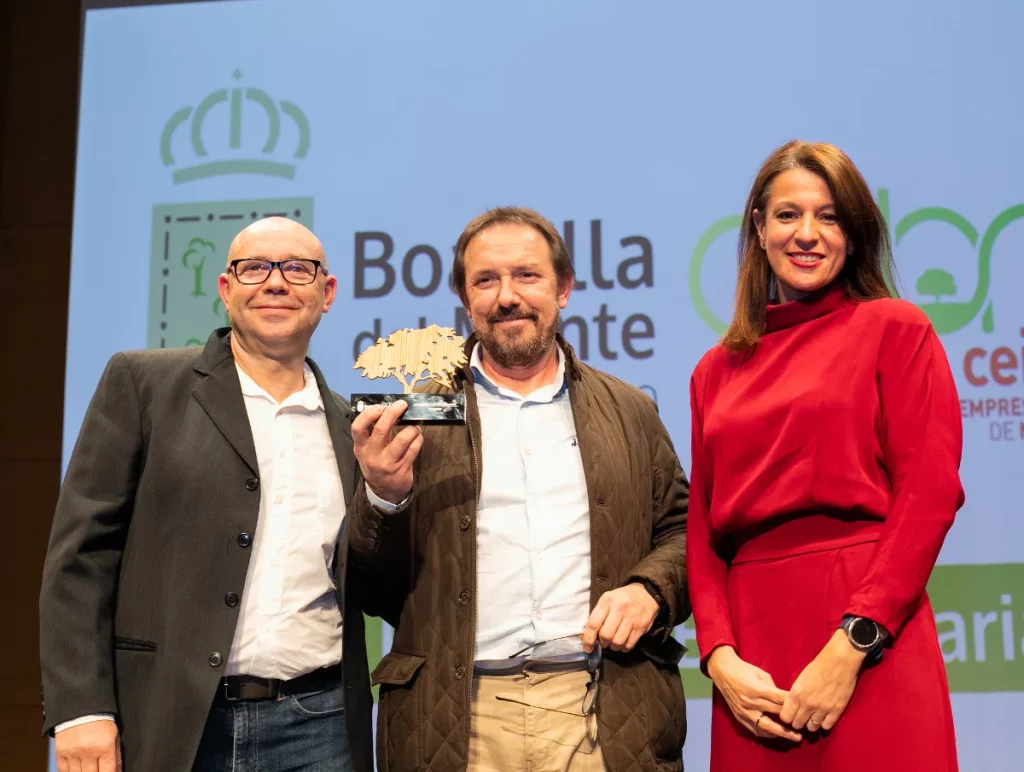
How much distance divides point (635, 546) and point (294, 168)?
199 centimetres

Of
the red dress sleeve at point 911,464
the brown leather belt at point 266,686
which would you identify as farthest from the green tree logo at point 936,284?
the brown leather belt at point 266,686

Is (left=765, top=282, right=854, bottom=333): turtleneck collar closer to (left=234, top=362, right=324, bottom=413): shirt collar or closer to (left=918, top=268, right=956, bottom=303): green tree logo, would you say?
(left=234, top=362, right=324, bottom=413): shirt collar

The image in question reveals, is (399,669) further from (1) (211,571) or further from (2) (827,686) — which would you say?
(2) (827,686)

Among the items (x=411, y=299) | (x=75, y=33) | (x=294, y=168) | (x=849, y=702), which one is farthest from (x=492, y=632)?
(x=75, y=33)

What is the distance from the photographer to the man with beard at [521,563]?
6.39 feet

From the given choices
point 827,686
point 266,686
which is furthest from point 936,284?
point 266,686

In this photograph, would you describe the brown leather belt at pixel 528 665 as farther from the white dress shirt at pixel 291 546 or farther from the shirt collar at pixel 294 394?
the shirt collar at pixel 294 394

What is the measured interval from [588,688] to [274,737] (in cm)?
60

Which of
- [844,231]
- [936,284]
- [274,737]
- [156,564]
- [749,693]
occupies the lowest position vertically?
[274,737]

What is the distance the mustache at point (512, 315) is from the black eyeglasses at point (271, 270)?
1.31ft

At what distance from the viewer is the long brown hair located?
1.81 m

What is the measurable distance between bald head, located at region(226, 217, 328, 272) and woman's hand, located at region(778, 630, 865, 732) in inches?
50.8

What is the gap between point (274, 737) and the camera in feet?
6.42

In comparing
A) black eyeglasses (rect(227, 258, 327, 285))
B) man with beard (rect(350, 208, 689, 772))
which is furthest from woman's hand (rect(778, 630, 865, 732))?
black eyeglasses (rect(227, 258, 327, 285))
